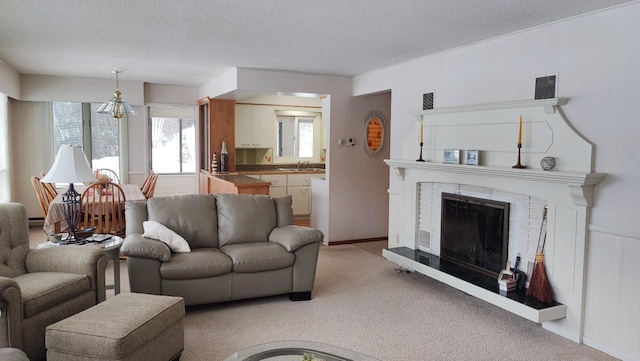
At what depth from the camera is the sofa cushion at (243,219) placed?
4.44 m

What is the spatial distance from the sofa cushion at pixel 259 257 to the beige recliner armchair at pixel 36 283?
107 cm

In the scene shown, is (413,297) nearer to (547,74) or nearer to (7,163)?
(547,74)

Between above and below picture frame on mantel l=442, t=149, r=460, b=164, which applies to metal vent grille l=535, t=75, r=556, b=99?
Answer: above

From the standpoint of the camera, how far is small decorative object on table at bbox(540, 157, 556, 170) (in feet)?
11.6

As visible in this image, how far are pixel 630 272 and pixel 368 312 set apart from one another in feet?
6.47

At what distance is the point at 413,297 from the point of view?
4.39 m

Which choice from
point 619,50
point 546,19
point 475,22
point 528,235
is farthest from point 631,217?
point 475,22

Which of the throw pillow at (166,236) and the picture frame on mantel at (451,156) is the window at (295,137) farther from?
the throw pillow at (166,236)

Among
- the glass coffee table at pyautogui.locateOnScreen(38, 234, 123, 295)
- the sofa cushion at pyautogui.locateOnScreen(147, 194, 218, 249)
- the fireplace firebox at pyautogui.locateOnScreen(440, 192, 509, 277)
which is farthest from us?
the sofa cushion at pyautogui.locateOnScreen(147, 194, 218, 249)

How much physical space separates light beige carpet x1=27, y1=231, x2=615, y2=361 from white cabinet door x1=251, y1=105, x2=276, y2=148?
4440mm

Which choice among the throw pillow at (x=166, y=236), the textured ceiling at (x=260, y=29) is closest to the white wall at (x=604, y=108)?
the textured ceiling at (x=260, y=29)

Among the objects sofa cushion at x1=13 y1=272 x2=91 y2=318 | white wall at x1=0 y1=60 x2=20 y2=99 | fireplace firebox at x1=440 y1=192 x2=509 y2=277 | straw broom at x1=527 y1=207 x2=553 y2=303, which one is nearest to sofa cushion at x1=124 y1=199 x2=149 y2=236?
sofa cushion at x1=13 y1=272 x2=91 y2=318

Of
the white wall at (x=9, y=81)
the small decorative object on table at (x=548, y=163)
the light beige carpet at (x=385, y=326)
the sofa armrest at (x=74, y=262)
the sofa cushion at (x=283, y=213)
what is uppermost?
the white wall at (x=9, y=81)

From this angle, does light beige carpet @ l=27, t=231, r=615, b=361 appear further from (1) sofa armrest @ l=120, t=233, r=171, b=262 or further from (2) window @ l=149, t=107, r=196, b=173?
(2) window @ l=149, t=107, r=196, b=173
